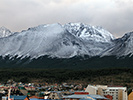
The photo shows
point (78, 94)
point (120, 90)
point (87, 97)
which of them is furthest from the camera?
point (120, 90)

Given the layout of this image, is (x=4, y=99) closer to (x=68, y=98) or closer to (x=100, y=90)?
(x=68, y=98)

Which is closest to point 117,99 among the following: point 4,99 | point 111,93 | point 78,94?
point 111,93

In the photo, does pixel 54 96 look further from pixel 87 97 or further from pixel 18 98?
pixel 18 98

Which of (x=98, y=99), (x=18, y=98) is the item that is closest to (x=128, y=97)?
(x=98, y=99)

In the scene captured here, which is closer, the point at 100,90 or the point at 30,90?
the point at 100,90

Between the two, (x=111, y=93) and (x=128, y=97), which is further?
(x=111, y=93)

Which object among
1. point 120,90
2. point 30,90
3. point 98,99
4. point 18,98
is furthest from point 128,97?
point 30,90

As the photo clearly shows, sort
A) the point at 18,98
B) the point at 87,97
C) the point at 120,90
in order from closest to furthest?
the point at 18,98 → the point at 87,97 → the point at 120,90

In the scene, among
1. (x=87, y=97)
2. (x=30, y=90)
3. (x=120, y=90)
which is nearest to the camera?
(x=87, y=97)

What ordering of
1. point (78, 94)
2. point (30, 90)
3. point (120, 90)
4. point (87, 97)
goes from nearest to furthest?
point (87, 97)
point (78, 94)
point (120, 90)
point (30, 90)

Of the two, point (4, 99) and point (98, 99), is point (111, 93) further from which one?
point (4, 99)
